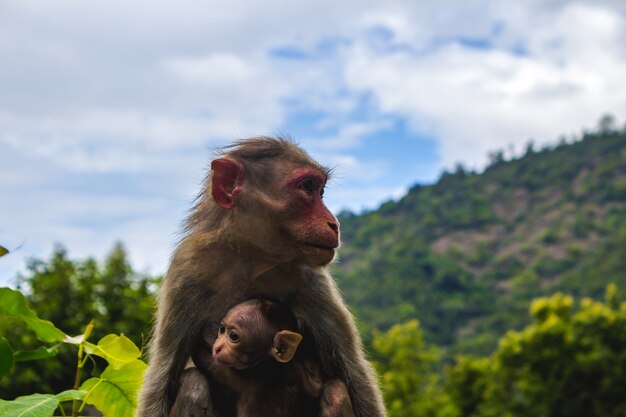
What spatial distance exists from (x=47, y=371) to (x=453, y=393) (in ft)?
111

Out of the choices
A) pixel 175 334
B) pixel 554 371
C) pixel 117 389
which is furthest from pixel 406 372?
pixel 117 389

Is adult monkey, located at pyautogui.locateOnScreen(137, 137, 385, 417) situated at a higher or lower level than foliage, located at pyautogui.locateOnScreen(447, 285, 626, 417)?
higher

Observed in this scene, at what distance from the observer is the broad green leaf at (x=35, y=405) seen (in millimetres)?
2930

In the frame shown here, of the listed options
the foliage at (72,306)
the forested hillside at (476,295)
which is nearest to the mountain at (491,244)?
the forested hillside at (476,295)

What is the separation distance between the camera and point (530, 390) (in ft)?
130

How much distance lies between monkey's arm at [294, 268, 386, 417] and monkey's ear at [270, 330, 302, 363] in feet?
1.54

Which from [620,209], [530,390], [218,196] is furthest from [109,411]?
[620,209]

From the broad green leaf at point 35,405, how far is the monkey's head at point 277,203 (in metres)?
1.22

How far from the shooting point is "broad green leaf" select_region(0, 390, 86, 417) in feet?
9.61

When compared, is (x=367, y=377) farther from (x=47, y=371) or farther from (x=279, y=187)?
(x=47, y=371)

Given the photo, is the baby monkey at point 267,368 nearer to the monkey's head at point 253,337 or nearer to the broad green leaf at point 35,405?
the monkey's head at point 253,337

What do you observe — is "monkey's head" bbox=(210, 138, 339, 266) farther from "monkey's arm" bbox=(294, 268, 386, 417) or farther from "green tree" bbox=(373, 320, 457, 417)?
"green tree" bbox=(373, 320, 457, 417)

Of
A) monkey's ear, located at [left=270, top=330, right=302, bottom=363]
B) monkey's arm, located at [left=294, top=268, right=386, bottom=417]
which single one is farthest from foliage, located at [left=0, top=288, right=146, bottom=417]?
monkey's arm, located at [left=294, top=268, right=386, bottom=417]

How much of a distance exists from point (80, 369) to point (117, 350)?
0.18m
